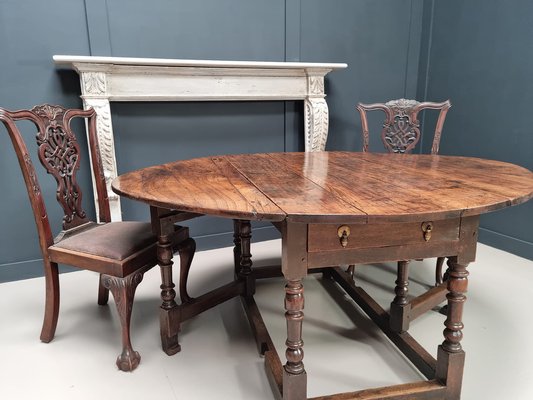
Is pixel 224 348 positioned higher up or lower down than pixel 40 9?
lower down

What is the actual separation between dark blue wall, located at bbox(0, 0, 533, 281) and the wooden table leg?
5.72 feet

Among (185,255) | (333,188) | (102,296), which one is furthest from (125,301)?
(333,188)

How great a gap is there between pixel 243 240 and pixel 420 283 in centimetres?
108

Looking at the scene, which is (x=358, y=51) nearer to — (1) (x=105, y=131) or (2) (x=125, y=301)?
(1) (x=105, y=131)

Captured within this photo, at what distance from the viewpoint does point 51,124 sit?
5.65 feet

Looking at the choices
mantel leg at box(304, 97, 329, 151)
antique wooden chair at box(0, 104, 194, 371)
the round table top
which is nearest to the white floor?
antique wooden chair at box(0, 104, 194, 371)

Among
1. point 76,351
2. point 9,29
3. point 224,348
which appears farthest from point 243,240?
point 9,29

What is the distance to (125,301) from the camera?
1.52 m

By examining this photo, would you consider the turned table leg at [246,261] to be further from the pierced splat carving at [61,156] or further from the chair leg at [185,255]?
the pierced splat carving at [61,156]

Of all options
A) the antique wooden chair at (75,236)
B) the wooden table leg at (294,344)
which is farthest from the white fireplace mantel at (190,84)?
the wooden table leg at (294,344)

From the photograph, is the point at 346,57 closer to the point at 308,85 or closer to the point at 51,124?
the point at 308,85

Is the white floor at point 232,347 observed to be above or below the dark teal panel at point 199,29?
below

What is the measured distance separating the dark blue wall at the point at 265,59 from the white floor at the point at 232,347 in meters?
0.68

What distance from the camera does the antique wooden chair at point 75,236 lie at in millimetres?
1534
